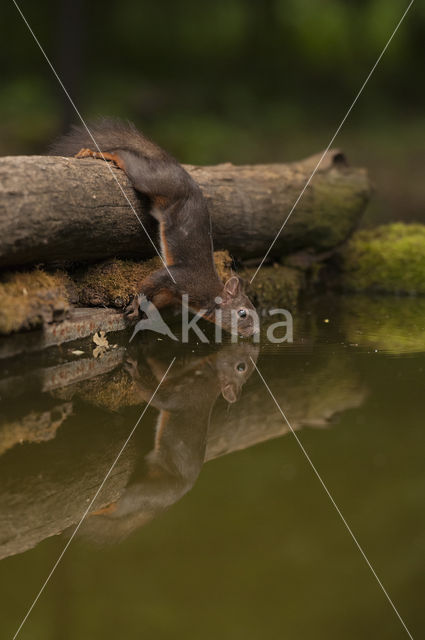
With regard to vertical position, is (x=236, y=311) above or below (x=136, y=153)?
below

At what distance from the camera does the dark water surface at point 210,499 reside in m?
2.08

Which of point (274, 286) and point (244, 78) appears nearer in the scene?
point (274, 286)

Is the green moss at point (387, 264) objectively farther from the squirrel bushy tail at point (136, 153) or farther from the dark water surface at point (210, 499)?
the dark water surface at point (210, 499)

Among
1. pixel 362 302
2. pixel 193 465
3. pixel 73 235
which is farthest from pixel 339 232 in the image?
pixel 193 465

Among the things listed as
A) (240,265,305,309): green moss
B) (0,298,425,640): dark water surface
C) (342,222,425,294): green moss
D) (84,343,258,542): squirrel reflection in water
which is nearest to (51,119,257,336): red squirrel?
(84,343,258,542): squirrel reflection in water

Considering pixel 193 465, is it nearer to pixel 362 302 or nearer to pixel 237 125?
pixel 362 302

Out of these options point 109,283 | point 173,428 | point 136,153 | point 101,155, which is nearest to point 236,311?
point 109,283

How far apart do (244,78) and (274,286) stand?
890 centimetres

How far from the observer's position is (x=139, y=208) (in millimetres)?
5102

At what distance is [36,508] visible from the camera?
2.56 meters

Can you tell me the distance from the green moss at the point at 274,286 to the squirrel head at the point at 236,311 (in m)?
1.06

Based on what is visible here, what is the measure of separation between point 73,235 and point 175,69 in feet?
33.7

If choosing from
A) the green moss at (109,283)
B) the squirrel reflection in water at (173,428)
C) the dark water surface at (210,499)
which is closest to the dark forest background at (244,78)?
the green moss at (109,283)

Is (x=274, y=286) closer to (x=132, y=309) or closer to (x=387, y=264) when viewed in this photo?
(x=387, y=264)
